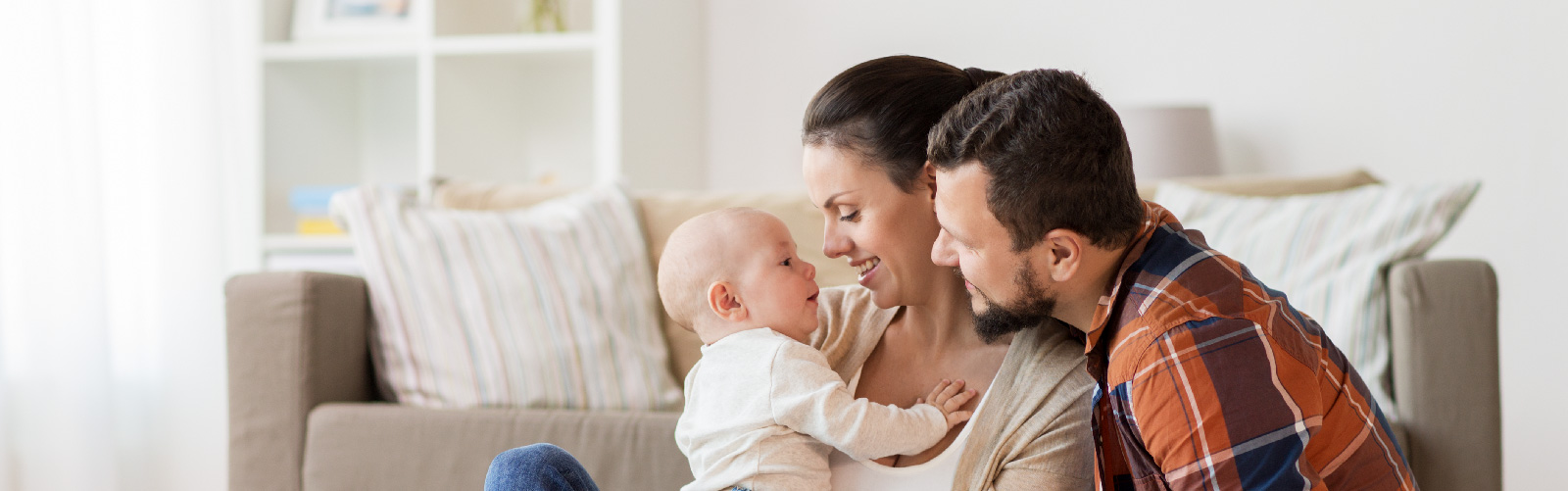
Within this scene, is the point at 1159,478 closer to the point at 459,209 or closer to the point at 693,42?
the point at 459,209

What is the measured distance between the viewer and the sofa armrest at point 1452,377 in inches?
62.6

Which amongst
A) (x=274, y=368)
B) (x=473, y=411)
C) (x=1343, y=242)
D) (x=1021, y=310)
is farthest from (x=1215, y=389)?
(x=274, y=368)

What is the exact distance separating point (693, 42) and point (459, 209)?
1.14 m

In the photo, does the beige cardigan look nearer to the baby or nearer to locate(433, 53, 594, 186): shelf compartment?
the baby

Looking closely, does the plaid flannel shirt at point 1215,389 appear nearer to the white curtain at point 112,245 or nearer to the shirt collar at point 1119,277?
the shirt collar at point 1119,277

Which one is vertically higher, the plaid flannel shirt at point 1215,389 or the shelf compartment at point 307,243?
the plaid flannel shirt at point 1215,389

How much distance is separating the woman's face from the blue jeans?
0.36 meters

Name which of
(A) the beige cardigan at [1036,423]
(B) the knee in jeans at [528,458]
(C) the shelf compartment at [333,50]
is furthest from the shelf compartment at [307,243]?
(A) the beige cardigan at [1036,423]

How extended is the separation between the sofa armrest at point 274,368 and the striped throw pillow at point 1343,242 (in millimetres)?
1530

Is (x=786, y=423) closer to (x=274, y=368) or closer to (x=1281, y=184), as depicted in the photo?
(x=274, y=368)

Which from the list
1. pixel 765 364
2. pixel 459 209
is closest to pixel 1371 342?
pixel 765 364

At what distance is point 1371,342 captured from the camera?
1.69 meters

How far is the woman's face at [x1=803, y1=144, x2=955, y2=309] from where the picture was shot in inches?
44.4

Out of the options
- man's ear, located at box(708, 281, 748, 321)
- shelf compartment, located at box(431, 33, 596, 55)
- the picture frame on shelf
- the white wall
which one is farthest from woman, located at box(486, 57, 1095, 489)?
the picture frame on shelf
